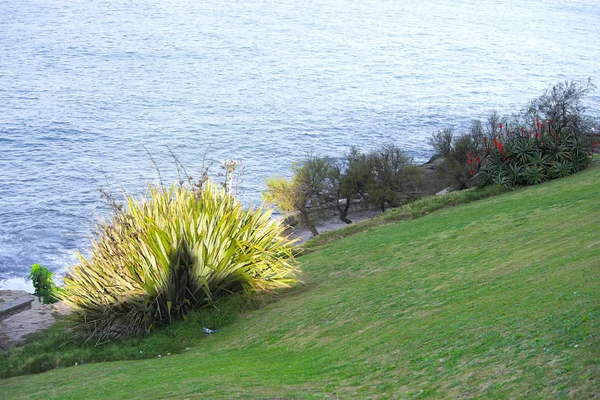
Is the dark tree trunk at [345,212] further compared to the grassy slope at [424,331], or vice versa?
the dark tree trunk at [345,212]

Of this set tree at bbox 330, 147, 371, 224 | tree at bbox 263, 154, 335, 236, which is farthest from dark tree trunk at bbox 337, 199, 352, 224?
tree at bbox 263, 154, 335, 236

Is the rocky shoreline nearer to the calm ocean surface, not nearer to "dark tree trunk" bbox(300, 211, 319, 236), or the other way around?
the calm ocean surface

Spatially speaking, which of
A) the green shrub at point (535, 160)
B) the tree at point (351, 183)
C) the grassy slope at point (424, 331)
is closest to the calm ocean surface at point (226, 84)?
the tree at point (351, 183)

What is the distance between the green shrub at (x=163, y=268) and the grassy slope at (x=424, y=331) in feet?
2.67

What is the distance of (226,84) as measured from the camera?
70.4 metres

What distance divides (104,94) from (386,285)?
60.3 m

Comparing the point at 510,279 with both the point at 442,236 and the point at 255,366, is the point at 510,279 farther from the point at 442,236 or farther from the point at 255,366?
the point at 442,236

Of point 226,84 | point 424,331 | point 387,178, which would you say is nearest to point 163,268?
point 424,331

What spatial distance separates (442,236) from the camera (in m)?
12.0

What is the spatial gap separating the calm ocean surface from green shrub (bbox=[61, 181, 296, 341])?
61.1 feet

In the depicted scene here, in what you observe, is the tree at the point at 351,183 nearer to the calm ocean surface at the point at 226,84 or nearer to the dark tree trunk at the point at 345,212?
the dark tree trunk at the point at 345,212

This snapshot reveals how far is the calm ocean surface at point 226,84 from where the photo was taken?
4703 centimetres

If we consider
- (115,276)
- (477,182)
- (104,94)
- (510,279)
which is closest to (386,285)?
(510,279)

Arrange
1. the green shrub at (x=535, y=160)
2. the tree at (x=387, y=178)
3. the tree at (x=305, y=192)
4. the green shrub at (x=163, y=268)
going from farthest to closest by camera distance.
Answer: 1. the tree at (x=387, y=178)
2. the tree at (x=305, y=192)
3. the green shrub at (x=535, y=160)
4. the green shrub at (x=163, y=268)
